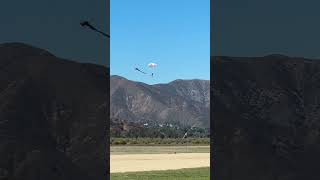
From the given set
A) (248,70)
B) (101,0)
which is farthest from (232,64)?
(101,0)

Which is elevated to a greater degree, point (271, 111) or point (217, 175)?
point (271, 111)

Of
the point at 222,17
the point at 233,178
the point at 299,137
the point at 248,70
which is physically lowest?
the point at 233,178

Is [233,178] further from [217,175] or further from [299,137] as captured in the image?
[299,137]

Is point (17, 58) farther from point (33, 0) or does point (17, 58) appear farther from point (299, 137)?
point (299, 137)

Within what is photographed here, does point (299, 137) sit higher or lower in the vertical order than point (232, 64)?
lower

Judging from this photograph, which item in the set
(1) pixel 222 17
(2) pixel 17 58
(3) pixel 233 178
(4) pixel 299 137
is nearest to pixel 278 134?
(4) pixel 299 137

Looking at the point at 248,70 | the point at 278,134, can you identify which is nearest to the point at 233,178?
the point at 278,134

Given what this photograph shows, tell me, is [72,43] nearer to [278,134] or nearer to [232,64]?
[232,64]
